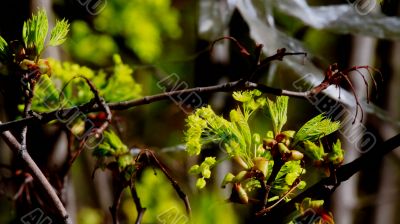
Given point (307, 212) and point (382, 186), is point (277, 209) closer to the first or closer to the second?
point (307, 212)

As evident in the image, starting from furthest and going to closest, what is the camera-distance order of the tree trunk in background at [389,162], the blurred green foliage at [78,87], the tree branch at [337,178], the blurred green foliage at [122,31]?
1. the tree trunk in background at [389,162]
2. the blurred green foliage at [122,31]
3. the blurred green foliage at [78,87]
4. the tree branch at [337,178]

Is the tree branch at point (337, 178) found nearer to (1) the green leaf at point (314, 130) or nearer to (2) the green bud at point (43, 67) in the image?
(1) the green leaf at point (314, 130)

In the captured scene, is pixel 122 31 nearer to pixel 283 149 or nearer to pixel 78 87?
pixel 78 87

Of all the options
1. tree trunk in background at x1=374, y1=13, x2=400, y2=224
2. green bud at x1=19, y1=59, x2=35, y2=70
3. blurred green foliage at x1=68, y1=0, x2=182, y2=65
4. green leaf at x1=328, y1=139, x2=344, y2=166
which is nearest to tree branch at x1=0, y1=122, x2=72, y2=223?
green bud at x1=19, y1=59, x2=35, y2=70

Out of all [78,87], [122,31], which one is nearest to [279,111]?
[78,87]

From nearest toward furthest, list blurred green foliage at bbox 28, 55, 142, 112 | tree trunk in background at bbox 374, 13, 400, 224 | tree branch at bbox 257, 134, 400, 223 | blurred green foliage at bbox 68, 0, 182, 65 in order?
1. tree branch at bbox 257, 134, 400, 223
2. blurred green foliage at bbox 28, 55, 142, 112
3. blurred green foliage at bbox 68, 0, 182, 65
4. tree trunk in background at bbox 374, 13, 400, 224

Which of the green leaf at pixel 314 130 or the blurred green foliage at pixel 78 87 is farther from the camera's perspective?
the blurred green foliage at pixel 78 87

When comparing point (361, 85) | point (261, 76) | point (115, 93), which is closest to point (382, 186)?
point (361, 85)

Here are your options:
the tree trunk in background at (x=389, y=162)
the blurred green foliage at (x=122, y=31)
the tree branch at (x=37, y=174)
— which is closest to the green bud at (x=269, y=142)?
the tree branch at (x=37, y=174)

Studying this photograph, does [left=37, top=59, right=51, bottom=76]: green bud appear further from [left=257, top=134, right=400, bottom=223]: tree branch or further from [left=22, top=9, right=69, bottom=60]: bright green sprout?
[left=257, top=134, right=400, bottom=223]: tree branch
